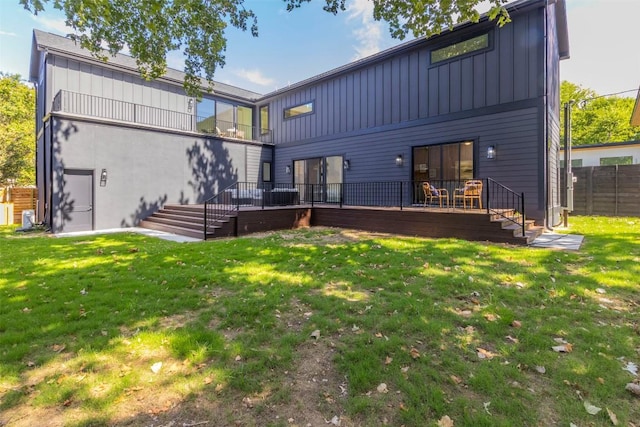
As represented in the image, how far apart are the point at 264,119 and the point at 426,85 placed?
8989mm

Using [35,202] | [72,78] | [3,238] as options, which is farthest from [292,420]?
[35,202]

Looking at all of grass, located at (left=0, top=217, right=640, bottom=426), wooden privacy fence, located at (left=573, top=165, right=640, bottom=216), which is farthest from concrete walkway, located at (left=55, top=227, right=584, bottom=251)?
wooden privacy fence, located at (left=573, top=165, right=640, bottom=216)

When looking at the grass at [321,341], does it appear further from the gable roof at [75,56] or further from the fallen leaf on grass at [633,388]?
the gable roof at [75,56]

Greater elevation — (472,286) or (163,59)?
(163,59)

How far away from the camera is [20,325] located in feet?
10.3

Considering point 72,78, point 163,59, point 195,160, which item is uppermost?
point 72,78

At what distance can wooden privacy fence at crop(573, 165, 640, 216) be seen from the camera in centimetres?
1146

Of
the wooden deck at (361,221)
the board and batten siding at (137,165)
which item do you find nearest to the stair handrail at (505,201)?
the wooden deck at (361,221)

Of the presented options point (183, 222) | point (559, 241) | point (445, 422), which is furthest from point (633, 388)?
point (183, 222)

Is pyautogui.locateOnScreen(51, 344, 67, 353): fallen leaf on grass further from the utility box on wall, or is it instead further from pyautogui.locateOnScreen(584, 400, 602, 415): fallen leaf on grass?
the utility box on wall

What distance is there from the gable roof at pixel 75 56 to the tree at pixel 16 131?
2.93 m

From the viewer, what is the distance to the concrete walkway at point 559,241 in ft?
21.5

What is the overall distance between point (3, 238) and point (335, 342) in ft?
34.8

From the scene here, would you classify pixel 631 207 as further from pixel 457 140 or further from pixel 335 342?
pixel 335 342
